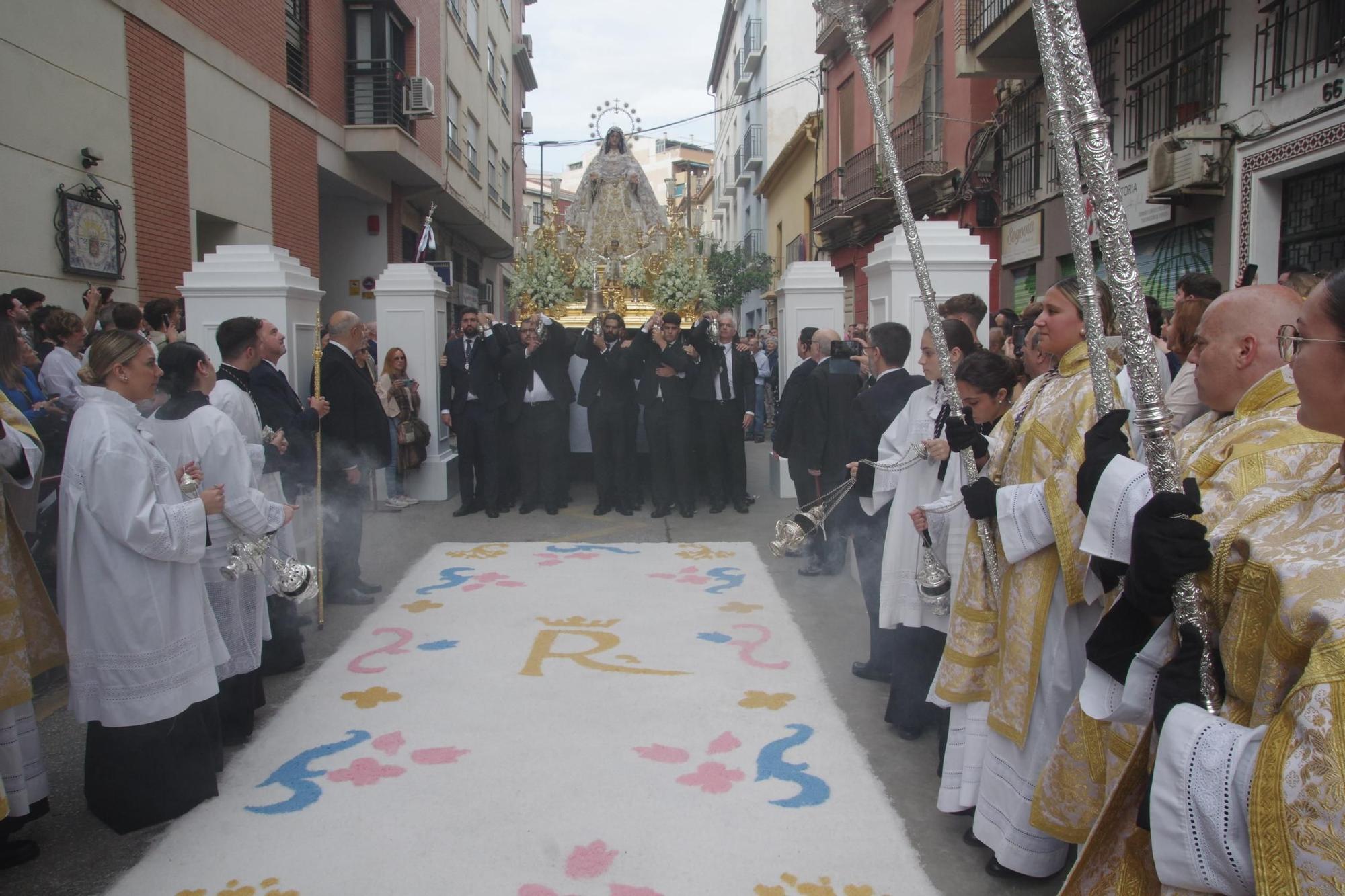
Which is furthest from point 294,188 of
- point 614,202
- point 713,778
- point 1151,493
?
point 1151,493

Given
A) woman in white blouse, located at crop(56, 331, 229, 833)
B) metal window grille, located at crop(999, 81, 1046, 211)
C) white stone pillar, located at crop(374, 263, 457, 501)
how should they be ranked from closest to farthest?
woman in white blouse, located at crop(56, 331, 229, 833)
white stone pillar, located at crop(374, 263, 457, 501)
metal window grille, located at crop(999, 81, 1046, 211)

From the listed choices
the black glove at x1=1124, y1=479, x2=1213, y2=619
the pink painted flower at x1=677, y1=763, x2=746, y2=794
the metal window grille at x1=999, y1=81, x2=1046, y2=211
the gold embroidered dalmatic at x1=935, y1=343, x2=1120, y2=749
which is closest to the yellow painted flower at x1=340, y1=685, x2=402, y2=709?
the pink painted flower at x1=677, y1=763, x2=746, y2=794

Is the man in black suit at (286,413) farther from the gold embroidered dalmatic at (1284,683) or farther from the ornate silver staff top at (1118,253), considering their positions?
the gold embroidered dalmatic at (1284,683)

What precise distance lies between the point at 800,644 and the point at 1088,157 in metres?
3.76

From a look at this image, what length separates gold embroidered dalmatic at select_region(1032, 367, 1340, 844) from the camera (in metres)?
1.88

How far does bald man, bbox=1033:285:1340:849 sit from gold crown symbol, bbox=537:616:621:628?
3240mm

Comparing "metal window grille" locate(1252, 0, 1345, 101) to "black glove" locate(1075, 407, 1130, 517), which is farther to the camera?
"metal window grille" locate(1252, 0, 1345, 101)

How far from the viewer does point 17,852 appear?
3.08m

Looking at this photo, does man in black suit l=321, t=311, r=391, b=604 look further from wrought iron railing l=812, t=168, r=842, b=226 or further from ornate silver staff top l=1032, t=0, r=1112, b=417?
wrought iron railing l=812, t=168, r=842, b=226

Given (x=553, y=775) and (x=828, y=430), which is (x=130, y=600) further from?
(x=828, y=430)

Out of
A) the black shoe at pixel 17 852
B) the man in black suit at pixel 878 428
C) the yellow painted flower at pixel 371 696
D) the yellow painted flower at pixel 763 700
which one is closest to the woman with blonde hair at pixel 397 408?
the yellow painted flower at pixel 371 696

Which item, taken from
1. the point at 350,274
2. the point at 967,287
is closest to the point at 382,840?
the point at 967,287

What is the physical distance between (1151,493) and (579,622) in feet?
13.0

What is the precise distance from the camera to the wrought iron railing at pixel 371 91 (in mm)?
15656
